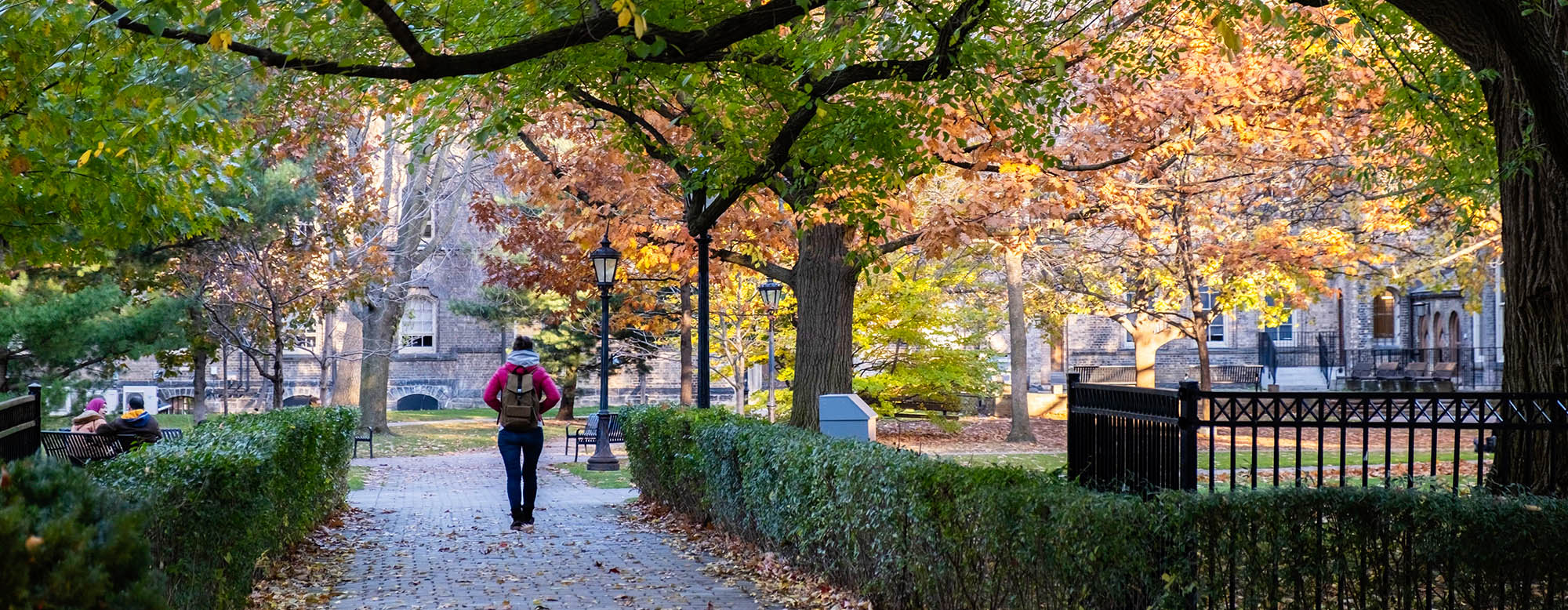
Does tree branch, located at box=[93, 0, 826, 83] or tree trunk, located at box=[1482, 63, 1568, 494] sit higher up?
tree branch, located at box=[93, 0, 826, 83]

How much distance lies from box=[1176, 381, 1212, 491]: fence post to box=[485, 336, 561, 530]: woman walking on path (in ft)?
21.4

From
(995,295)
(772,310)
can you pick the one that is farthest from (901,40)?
(995,295)

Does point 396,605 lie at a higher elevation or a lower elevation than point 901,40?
lower

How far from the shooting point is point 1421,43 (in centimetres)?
1168

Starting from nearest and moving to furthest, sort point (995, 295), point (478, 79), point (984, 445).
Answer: point (478, 79) → point (984, 445) → point (995, 295)

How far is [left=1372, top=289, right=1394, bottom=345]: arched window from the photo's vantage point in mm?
48094

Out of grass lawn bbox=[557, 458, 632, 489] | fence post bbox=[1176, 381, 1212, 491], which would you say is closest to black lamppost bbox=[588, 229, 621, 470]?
grass lawn bbox=[557, 458, 632, 489]

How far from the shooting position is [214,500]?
6.28 meters

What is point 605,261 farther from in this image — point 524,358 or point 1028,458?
point 1028,458

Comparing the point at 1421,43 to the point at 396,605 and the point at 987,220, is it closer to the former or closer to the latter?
the point at 987,220

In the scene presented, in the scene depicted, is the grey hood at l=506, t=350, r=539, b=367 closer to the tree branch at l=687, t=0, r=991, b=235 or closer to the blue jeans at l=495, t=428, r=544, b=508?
the blue jeans at l=495, t=428, r=544, b=508

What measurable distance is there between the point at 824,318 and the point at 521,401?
535cm

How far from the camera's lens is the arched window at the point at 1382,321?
158ft

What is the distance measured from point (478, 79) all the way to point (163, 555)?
480cm
